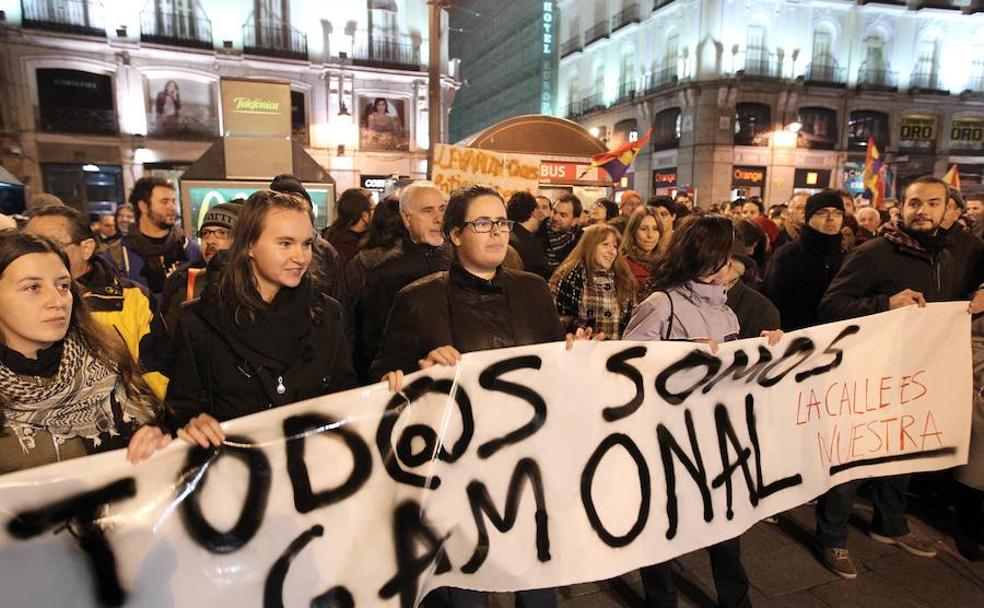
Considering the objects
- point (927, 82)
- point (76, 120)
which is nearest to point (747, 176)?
point (927, 82)

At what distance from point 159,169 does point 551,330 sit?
25142 mm

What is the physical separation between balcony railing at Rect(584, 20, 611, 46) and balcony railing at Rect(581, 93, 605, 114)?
10.0 feet

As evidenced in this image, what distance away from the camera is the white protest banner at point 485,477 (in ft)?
5.78

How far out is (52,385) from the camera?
72.6 inches

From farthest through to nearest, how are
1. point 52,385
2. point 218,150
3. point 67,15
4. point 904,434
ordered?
1. point 67,15
2. point 218,150
3. point 904,434
4. point 52,385

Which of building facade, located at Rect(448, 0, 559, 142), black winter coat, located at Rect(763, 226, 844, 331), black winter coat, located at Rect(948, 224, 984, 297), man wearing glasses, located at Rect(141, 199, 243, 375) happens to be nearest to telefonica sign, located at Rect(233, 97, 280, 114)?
man wearing glasses, located at Rect(141, 199, 243, 375)

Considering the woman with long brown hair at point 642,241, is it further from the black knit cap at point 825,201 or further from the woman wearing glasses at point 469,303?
the woman wearing glasses at point 469,303

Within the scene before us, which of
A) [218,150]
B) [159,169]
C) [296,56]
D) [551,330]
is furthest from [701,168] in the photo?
[551,330]

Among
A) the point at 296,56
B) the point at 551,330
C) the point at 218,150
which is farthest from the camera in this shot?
the point at 296,56

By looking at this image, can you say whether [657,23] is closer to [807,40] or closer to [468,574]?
[807,40]

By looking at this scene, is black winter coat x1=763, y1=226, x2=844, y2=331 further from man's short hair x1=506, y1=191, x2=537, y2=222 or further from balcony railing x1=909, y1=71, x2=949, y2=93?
balcony railing x1=909, y1=71, x2=949, y2=93

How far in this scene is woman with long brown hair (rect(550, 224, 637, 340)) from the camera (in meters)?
A: 4.16

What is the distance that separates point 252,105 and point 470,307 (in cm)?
513

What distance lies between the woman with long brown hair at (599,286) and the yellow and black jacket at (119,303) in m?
2.52
